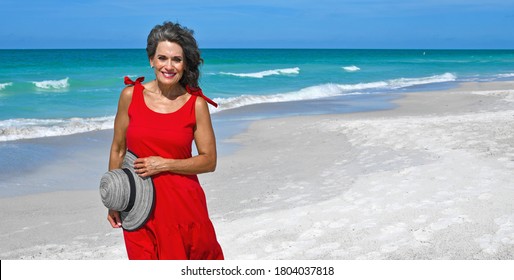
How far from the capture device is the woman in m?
2.97

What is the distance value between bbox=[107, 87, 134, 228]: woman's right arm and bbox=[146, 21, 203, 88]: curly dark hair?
0.24m

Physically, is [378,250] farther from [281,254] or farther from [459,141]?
[459,141]

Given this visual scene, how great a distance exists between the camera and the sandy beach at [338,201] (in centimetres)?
558

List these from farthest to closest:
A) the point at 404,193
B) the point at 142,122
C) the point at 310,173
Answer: the point at 310,173
the point at 404,193
the point at 142,122

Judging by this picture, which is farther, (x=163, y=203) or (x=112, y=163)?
(x=112, y=163)

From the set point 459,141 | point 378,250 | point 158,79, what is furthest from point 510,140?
point 158,79

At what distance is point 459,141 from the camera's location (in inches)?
407

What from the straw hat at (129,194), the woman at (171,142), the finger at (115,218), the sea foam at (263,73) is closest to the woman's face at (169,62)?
the woman at (171,142)

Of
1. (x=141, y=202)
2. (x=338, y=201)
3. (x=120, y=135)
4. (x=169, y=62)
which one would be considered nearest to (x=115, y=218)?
(x=141, y=202)

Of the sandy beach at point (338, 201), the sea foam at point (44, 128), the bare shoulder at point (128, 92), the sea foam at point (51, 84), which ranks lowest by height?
the sea foam at point (51, 84)

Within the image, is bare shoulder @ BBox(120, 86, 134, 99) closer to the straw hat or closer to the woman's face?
the woman's face

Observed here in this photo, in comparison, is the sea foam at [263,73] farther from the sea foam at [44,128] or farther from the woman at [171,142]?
the woman at [171,142]

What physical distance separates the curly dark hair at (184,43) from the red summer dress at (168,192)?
10 cm
